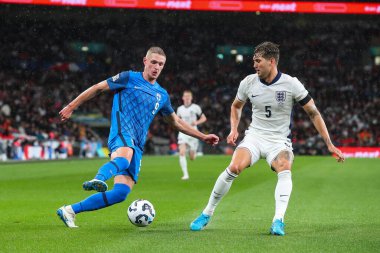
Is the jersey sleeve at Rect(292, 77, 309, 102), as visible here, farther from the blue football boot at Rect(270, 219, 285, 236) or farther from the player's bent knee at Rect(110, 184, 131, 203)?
the player's bent knee at Rect(110, 184, 131, 203)

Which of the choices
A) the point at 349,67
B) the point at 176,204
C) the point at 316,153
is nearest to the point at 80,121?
the point at 316,153

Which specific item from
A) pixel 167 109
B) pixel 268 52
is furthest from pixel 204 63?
pixel 268 52

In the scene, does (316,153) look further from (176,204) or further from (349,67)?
(176,204)

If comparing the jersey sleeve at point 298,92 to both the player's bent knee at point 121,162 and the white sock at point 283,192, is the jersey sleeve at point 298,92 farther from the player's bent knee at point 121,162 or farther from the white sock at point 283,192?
the player's bent knee at point 121,162

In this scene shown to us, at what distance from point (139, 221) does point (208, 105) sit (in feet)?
126

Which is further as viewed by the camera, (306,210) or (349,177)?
(349,177)

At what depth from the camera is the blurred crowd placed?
42.9 metres

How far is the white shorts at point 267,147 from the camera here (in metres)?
7.92

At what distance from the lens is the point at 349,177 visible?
63.5ft

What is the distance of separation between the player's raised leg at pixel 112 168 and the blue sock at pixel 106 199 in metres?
0.29

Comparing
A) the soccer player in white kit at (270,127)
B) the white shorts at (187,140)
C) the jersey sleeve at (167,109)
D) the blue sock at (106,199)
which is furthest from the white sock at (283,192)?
the white shorts at (187,140)

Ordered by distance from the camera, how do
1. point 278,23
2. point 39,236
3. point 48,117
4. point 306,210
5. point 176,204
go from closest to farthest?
point 39,236, point 306,210, point 176,204, point 48,117, point 278,23

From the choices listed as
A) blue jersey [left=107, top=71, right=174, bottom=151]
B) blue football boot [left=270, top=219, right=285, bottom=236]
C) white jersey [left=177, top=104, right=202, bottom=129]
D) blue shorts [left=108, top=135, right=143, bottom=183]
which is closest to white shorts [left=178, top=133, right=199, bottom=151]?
white jersey [left=177, top=104, right=202, bottom=129]

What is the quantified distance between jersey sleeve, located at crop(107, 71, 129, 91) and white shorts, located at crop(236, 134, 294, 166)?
1.57 meters
